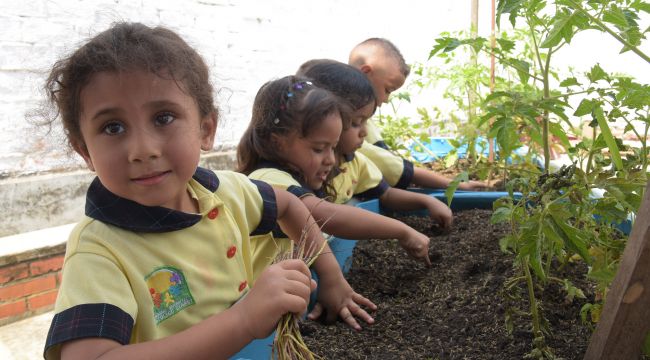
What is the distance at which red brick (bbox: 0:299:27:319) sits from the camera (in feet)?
9.78

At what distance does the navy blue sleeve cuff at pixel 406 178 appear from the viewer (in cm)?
303

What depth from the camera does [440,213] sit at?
8.16 ft

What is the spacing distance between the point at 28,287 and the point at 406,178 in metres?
2.05

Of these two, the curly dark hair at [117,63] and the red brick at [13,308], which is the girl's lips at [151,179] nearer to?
the curly dark hair at [117,63]

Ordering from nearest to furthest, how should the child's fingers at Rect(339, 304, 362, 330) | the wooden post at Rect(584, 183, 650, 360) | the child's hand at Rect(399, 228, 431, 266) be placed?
1. the wooden post at Rect(584, 183, 650, 360)
2. the child's fingers at Rect(339, 304, 362, 330)
3. the child's hand at Rect(399, 228, 431, 266)

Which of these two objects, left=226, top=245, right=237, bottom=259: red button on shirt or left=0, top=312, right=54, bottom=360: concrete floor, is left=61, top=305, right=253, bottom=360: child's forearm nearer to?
left=226, top=245, right=237, bottom=259: red button on shirt

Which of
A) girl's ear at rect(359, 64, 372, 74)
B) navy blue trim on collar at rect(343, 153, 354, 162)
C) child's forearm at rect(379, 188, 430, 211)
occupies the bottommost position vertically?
child's forearm at rect(379, 188, 430, 211)

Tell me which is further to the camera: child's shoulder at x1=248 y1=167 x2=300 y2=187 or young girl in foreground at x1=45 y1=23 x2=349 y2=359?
child's shoulder at x1=248 y1=167 x2=300 y2=187

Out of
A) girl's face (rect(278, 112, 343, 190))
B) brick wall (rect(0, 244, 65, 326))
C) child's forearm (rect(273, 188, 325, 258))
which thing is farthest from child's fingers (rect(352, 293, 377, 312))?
brick wall (rect(0, 244, 65, 326))

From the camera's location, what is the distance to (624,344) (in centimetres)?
95

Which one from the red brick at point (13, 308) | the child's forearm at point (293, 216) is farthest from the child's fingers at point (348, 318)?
the red brick at point (13, 308)

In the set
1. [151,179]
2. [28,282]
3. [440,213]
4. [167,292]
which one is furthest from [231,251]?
[28,282]

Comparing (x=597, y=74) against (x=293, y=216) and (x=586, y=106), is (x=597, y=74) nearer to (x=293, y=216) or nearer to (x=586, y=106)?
(x=586, y=106)

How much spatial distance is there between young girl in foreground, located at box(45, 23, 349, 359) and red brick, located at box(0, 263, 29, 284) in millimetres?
1991
